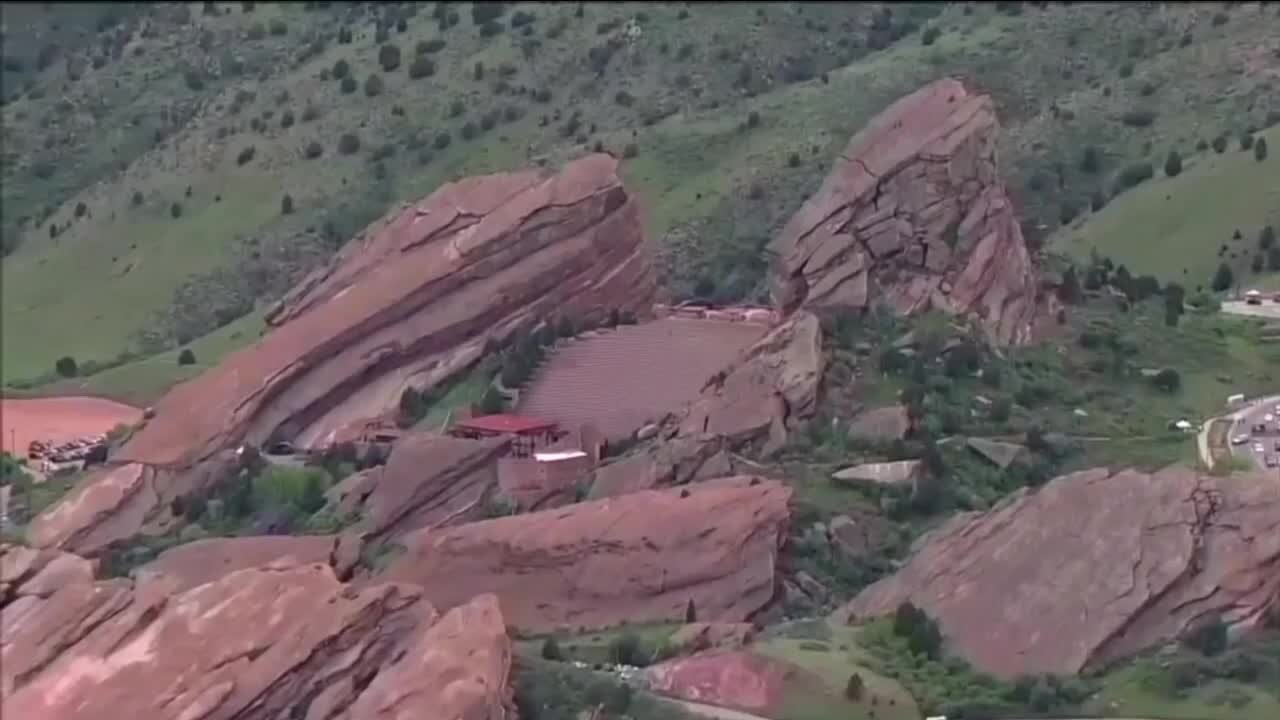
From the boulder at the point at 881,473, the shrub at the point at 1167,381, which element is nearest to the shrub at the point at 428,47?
the shrub at the point at 1167,381

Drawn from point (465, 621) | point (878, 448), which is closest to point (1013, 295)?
point (878, 448)

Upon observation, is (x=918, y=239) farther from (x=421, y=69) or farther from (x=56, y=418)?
(x=421, y=69)

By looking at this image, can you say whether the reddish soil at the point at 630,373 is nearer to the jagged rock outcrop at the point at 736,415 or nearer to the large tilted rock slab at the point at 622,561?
the jagged rock outcrop at the point at 736,415

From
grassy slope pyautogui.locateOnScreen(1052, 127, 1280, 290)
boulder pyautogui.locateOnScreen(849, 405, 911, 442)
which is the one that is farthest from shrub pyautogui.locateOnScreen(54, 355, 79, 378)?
boulder pyautogui.locateOnScreen(849, 405, 911, 442)

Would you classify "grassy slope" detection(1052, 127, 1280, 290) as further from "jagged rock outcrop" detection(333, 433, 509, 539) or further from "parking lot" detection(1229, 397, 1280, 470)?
"jagged rock outcrop" detection(333, 433, 509, 539)

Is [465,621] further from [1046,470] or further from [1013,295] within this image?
[1013,295]

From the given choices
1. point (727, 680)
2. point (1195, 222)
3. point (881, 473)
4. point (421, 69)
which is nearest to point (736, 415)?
point (881, 473)
